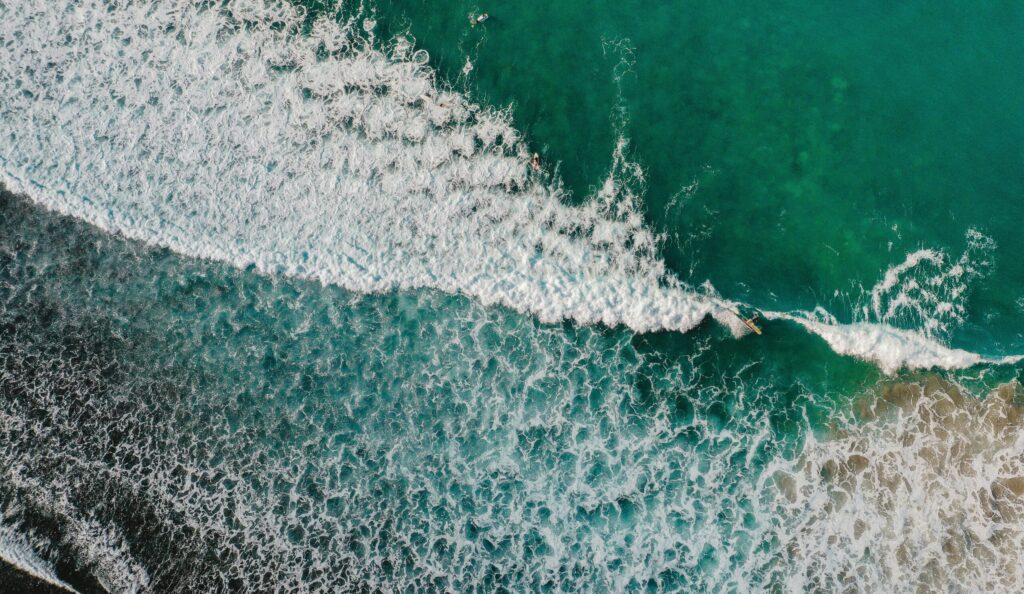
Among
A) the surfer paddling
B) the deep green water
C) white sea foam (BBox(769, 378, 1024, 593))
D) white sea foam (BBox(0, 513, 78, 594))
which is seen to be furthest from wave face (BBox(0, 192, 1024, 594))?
the deep green water

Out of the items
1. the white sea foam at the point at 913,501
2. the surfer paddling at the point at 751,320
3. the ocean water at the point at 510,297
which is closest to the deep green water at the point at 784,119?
the ocean water at the point at 510,297

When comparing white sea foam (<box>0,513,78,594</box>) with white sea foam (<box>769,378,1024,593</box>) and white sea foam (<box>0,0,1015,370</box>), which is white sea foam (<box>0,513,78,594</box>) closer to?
white sea foam (<box>0,0,1015,370</box>)

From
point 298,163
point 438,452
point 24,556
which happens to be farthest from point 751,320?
point 24,556

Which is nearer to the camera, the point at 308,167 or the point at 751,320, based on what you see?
the point at 751,320

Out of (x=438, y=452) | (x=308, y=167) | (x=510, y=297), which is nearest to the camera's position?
(x=438, y=452)

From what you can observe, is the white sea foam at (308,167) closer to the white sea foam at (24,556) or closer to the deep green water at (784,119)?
the deep green water at (784,119)

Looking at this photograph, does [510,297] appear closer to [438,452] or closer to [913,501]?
[438,452]

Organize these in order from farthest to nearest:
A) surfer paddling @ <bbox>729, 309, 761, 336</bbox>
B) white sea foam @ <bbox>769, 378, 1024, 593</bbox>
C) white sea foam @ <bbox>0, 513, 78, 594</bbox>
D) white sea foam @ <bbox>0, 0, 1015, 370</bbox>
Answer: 1. white sea foam @ <bbox>0, 0, 1015, 370</bbox>
2. surfer paddling @ <bbox>729, 309, 761, 336</bbox>
3. white sea foam @ <bbox>769, 378, 1024, 593</bbox>
4. white sea foam @ <bbox>0, 513, 78, 594</bbox>
